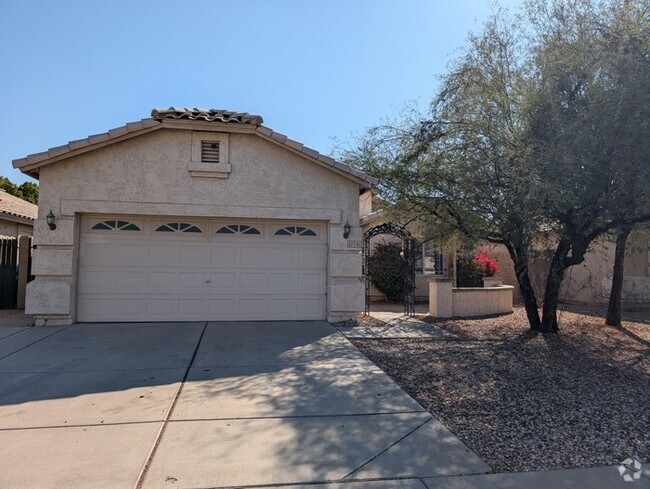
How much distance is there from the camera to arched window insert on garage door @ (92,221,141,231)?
1006 cm

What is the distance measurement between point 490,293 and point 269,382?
→ 918 cm

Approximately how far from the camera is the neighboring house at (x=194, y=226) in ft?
31.6

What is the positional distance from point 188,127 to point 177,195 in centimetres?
153

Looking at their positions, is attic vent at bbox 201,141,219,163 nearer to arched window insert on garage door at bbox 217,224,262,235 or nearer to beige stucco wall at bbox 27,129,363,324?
beige stucco wall at bbox 27,129,363,324

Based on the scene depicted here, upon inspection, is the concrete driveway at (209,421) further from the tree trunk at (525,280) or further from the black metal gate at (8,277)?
the black metal gate at (8,277)

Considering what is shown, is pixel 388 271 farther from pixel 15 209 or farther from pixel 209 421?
pixel 15 209

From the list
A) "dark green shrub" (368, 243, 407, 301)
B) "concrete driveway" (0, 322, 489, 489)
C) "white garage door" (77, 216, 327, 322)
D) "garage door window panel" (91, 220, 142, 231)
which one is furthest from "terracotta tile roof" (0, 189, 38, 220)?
"dark green shrub" (368, 243, 407, 301)

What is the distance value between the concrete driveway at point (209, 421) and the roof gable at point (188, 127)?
13.2 ft

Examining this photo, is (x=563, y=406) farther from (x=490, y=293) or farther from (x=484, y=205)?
(x=490, y=293)

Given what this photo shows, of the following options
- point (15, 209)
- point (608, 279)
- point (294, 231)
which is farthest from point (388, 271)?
point (15, 209)

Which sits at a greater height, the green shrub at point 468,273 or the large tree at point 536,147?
the large tree at point 536,147

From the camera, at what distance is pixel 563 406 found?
5223 mm

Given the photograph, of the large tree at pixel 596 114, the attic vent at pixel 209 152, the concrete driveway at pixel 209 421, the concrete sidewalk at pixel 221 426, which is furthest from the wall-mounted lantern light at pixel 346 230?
the large tree at pixel 596 114

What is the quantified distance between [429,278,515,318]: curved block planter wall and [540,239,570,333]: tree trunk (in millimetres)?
2765
